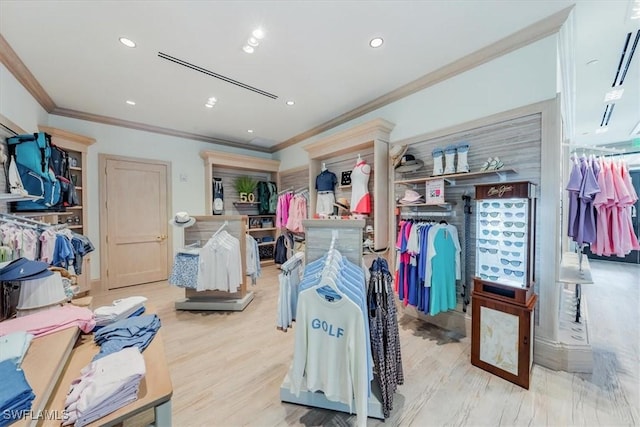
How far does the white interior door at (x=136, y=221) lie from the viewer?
4.25m

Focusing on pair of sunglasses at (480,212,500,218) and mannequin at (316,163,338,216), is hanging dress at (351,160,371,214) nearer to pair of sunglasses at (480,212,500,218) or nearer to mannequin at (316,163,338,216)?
mannequin at (316,163,338,216)

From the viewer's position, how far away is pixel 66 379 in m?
1.14

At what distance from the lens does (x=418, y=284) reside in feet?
8.88

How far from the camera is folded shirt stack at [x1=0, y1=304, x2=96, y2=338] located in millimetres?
1316

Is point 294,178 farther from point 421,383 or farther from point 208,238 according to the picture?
point 421,383

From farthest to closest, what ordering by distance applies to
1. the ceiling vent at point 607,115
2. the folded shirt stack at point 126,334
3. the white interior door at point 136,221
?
the white interior door at point 136,221, the ceiling vent at point 607,115, the folded shirt stack at point 126,334

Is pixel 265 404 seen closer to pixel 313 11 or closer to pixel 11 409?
pixel 11 409

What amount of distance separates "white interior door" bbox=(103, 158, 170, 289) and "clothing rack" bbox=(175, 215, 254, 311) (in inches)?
70.2

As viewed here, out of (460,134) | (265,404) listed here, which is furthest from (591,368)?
(265,404)

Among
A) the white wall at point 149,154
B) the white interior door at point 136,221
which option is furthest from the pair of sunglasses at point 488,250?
the white interior door at point 136,221

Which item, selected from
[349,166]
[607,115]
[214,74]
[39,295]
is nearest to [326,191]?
[349,166]

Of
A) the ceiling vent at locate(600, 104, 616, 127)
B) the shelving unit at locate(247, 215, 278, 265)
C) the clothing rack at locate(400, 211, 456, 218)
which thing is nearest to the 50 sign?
the shelving unit at locate(247, 215, 278, 265)

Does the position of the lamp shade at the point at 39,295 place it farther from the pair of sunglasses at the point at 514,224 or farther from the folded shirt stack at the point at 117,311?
the pair of sunglasses at the point at 514,224
